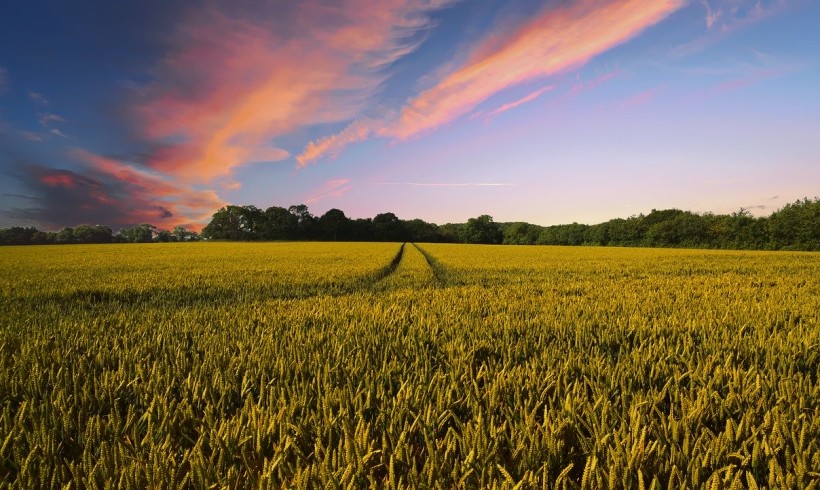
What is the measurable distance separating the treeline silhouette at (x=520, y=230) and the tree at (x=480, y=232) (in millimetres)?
391

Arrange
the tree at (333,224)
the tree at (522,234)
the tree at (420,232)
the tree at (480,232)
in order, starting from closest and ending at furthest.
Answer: the tree at (333,224) → the tree at (420,232) → the tree at (522,234) → the tree at (480,232)

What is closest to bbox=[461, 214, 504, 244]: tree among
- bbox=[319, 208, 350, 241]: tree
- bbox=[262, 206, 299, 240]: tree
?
bbox=[319, 208, 350, 241]: tree

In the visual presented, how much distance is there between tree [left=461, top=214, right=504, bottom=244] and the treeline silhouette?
1.28 feet

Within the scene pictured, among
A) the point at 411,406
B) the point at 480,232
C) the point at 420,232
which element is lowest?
the point at 411,406

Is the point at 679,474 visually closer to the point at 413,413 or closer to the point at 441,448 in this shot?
the point at 441,448

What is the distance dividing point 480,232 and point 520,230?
15.4 meters

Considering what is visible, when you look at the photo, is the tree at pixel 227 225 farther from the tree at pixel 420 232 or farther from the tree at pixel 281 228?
the tree at pixel 420 232

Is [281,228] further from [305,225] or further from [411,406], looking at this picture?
[411,406]

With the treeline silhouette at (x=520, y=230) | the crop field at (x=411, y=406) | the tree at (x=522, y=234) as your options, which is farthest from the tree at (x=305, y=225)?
the crop field at (x=411, y=406)

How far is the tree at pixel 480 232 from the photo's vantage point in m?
144

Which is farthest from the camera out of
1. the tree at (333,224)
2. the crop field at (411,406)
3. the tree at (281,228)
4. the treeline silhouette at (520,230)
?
the tree at (333,224)

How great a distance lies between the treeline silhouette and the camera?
80250mm

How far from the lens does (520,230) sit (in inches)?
5605

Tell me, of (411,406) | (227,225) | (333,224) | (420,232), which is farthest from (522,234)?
(411,406)
